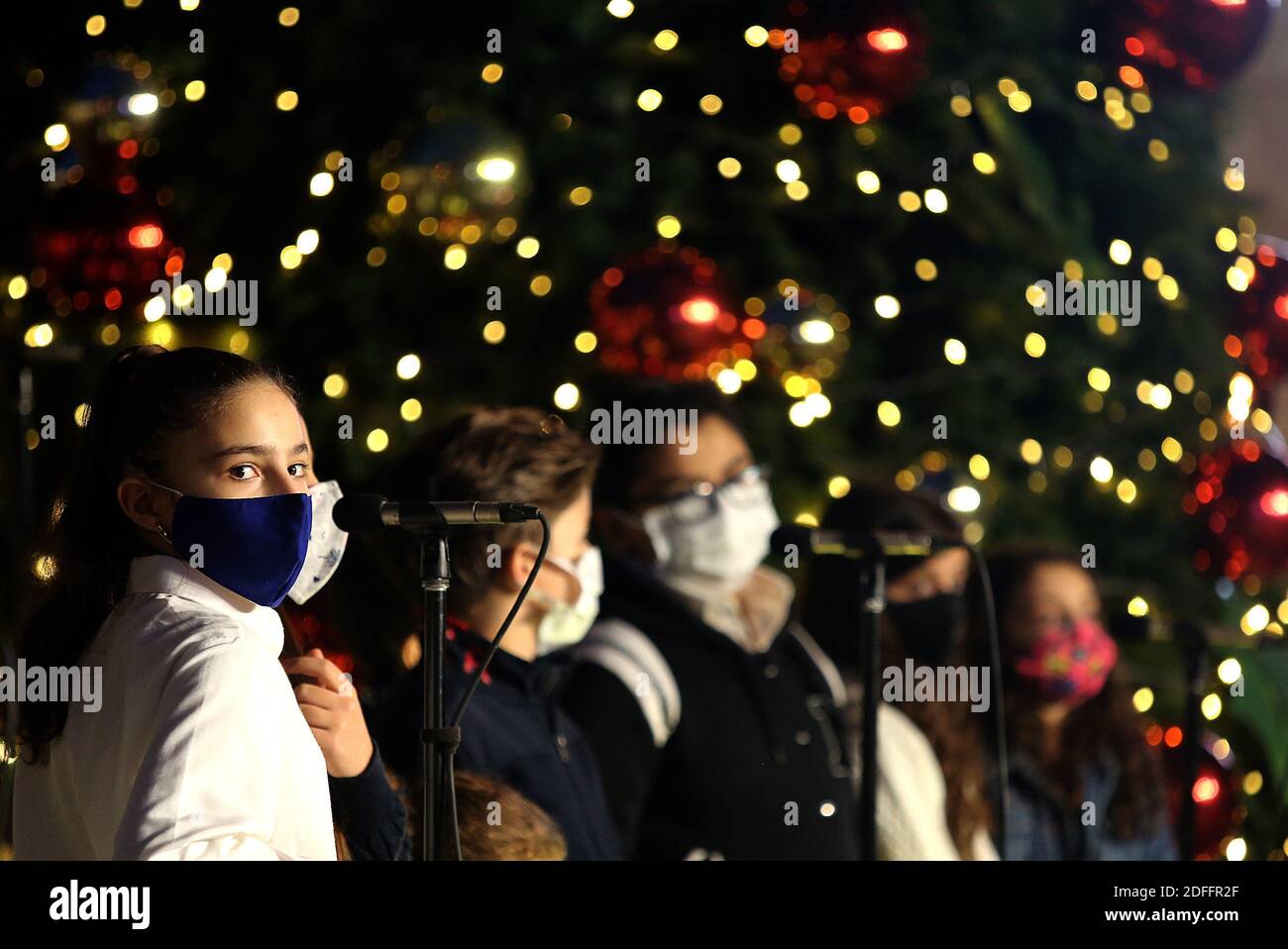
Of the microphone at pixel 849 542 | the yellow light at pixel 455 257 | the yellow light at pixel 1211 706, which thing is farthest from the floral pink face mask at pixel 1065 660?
the yellow light at pixel 455 257

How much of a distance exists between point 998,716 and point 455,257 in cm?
145

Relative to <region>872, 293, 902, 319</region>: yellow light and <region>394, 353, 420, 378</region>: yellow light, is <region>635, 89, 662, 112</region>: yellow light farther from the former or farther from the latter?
<region>394, 353, 420, 378</region>: yellow light

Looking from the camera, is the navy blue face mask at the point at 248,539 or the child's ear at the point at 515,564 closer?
the navy blue face mask at the point at 248,539

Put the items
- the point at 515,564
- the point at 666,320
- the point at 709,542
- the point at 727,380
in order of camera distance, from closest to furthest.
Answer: the point at 515,564, the point at 709,542, the point at 666,320, the point at 727,380

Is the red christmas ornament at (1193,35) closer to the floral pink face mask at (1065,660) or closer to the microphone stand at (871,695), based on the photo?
the floral pink face mask at (1065,660)

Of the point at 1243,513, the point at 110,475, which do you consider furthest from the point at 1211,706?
the point at 110,475

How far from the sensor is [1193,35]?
3574 millimetres

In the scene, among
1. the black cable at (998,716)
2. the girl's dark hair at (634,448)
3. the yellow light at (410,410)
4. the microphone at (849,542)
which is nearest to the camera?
the microphone at (849,542)

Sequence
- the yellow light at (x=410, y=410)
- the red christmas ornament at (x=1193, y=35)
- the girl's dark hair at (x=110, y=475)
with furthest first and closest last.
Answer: the red christmas ornament at (x=1193, y=35), the yellow light at (x=410, y=410), the girl's dark hair at (x=110, y=475)

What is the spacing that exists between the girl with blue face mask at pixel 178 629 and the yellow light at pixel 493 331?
1.72m

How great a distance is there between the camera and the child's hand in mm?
1896

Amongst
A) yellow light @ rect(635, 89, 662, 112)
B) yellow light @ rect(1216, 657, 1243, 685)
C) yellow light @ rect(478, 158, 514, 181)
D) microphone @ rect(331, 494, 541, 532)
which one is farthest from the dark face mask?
microphone @ rect(331, 494, 541, 532)

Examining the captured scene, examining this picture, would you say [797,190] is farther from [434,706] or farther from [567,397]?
[434,706]

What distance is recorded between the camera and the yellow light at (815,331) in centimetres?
340
